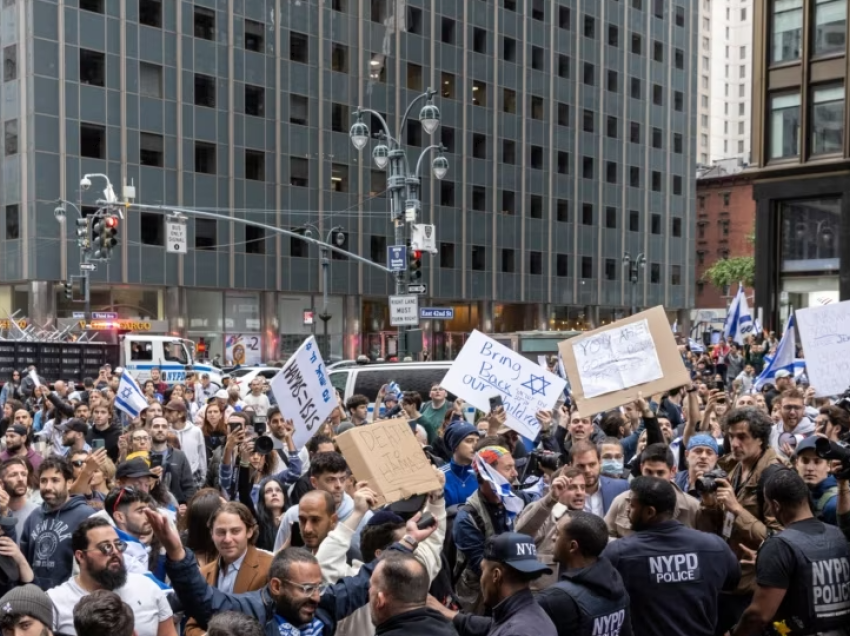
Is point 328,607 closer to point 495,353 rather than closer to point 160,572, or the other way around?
point 160,572

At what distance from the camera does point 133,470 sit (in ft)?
21.4

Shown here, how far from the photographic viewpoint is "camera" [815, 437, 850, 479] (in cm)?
474

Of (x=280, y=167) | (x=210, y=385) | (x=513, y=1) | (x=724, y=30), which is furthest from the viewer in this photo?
(x=724, y=30)

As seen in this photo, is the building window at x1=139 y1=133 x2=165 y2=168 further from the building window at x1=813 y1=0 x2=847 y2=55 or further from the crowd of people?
the crowd of people

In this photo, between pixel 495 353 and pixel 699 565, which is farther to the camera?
pixel 495 353

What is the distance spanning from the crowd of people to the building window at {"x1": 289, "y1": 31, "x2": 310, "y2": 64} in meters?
43.0

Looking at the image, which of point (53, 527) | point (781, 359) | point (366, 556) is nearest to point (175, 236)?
point (781, 359)

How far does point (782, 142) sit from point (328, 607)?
A: 3018 cm

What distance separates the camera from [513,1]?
56.8 metres

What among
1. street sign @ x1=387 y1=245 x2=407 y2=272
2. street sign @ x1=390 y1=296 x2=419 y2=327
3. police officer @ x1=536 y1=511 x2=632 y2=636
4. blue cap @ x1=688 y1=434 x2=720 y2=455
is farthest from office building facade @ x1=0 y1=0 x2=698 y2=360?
police officer @ x1=536 y1=511 x2=632 y2=636

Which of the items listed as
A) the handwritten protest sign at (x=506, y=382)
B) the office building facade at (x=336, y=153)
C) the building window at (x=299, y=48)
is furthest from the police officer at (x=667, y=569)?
the building window at (x=299, y=48)

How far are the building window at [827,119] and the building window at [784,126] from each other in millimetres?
539

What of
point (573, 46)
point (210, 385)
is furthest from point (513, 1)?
point (210, 385)

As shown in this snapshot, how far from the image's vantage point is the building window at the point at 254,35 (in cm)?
4651
